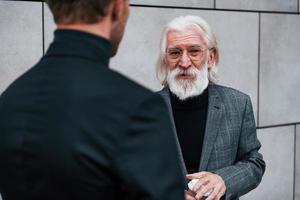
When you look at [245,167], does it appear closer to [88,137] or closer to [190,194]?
[190,194]

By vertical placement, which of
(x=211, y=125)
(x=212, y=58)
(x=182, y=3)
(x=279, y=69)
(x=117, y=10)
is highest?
(x=182, y=3)

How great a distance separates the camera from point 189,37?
311cm

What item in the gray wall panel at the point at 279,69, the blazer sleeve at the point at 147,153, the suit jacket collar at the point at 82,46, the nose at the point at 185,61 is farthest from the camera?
the gray wall panel at the point at 279,69

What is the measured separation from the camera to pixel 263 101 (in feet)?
17.3

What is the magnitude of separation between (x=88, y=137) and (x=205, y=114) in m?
1.86

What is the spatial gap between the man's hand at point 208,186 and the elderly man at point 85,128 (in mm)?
1325

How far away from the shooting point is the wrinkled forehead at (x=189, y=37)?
3109mm

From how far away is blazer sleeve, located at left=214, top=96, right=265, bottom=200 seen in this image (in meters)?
2.93

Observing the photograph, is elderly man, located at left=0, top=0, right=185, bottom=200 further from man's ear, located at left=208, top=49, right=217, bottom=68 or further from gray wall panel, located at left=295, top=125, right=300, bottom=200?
gray wall panel, located at left=295, top=125, right=300, bottom=200

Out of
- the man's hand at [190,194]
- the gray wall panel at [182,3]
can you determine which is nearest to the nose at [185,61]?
the man's hand at [190,194]

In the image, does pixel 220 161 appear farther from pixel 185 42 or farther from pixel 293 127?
pixel 293 127

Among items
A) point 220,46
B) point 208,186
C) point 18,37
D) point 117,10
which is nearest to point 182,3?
point 220,46

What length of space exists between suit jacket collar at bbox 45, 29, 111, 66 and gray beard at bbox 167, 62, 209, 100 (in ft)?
5.51

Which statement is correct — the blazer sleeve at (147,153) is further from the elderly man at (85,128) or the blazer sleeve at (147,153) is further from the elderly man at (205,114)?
the elderly man at (205,114)
